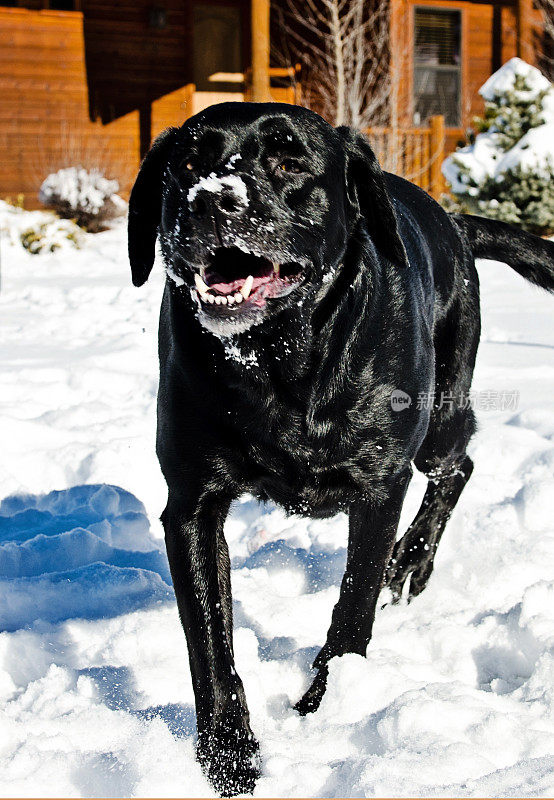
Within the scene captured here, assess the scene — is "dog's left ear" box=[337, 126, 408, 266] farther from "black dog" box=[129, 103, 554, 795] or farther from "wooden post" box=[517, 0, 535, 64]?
"wooden post" box=[517, 0, 535, 64]

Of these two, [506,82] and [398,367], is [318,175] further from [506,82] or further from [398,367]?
[506,82]

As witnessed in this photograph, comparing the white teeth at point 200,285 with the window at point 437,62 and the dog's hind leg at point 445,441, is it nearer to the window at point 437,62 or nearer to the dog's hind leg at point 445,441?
the dog's hind leg at point 445,441

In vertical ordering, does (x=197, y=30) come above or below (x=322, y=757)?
above

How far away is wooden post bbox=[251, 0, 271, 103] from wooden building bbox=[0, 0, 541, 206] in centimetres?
2

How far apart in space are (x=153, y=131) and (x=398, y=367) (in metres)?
12.8

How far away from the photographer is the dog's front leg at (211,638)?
2062 millimetres

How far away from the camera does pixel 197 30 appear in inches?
589

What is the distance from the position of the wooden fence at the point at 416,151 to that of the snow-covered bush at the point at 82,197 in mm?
3893

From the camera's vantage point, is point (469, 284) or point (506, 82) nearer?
point (469, 284)

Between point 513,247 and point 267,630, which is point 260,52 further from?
point 267,630

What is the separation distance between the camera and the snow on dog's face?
1.96 metres

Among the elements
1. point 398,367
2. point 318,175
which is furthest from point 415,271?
point 318,175

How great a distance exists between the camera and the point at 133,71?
1408cm

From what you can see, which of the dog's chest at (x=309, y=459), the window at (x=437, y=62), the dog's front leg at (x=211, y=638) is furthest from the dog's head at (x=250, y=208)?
the window at (x=437, y=62)
